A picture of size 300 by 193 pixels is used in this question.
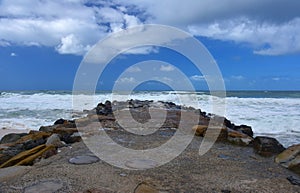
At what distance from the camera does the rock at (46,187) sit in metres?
3.06

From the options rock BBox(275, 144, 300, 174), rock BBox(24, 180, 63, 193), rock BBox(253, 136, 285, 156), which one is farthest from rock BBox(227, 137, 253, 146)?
rock BBox(24, 180, 63, 193)

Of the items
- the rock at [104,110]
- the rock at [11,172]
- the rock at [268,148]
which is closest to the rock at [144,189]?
the rock at [11,172]

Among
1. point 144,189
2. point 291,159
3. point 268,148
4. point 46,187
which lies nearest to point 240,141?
point 268,148

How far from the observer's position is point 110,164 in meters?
4.14

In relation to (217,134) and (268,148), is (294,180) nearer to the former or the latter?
(268,148)

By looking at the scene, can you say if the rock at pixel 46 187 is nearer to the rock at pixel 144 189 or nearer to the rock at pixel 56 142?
the rock at pixel 144 189

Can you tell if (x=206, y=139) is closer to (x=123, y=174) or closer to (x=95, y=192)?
(x=123, y=174)

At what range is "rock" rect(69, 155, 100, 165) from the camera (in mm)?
4168

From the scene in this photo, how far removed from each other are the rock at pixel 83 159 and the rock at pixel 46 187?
817mm

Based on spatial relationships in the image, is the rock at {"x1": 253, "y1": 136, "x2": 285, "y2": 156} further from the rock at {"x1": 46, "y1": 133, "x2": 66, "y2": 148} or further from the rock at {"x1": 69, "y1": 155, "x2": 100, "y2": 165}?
the rock at {"x1": 46, "y1": 133, "x2": 66, "y2": 148}

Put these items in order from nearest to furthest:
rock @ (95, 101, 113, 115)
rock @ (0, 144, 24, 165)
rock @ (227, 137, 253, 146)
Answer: rock @ (0, 144, 24, 165)
rock @ (227, 137, 253, 146)
rock @ (95, 101, 113, 115)

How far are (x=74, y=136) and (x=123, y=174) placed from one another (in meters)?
2.57

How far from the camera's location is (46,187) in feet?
10.3

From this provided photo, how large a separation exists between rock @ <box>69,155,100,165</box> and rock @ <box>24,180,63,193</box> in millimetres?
817
